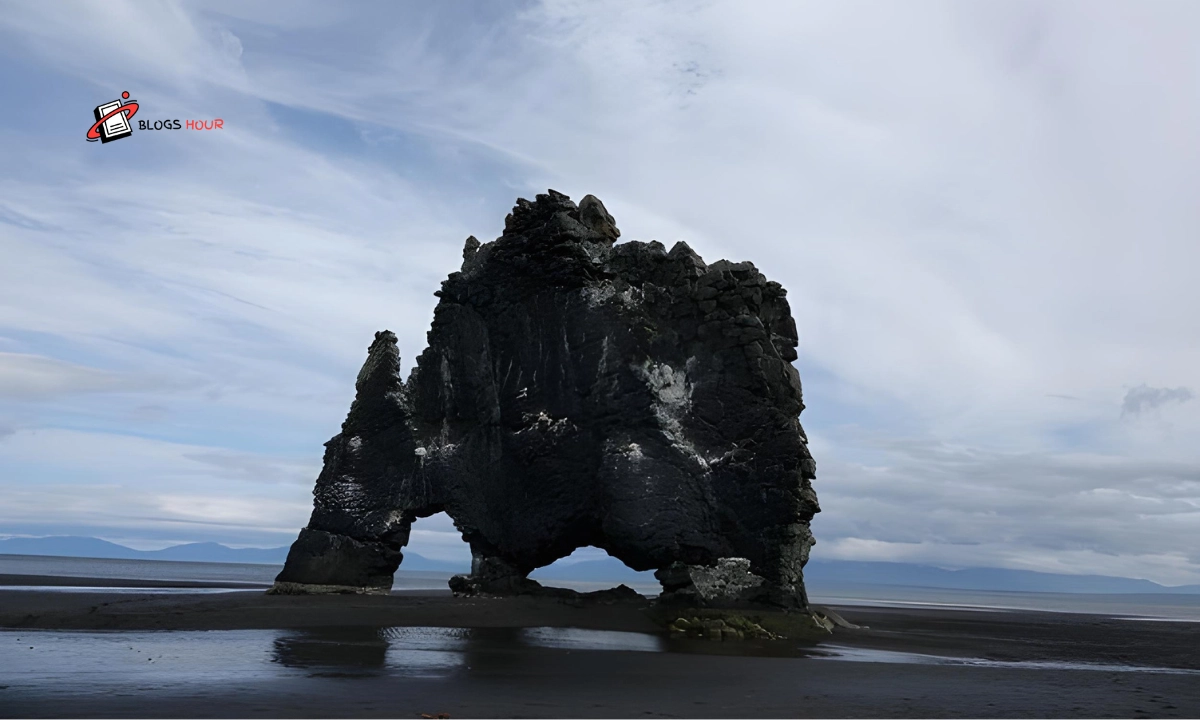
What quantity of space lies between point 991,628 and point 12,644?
154 ft

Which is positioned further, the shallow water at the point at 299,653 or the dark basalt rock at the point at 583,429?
the dark basalt rock at the point at 583,429

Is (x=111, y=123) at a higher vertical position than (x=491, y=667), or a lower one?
higher

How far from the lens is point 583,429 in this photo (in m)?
37.3

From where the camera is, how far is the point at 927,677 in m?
24.4

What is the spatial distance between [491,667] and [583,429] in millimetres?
15864

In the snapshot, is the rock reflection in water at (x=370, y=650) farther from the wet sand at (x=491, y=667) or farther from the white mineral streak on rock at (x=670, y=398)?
the white mineral streak on rock at (x=670, y=398)

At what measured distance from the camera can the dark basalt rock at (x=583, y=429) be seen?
1375 inches

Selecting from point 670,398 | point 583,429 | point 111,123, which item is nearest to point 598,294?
point 670,398

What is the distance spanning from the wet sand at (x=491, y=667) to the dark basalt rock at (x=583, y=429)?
328 centimetres

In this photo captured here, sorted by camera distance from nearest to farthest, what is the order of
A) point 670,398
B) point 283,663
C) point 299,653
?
point 283,663 < point 299,653 < point 670,398

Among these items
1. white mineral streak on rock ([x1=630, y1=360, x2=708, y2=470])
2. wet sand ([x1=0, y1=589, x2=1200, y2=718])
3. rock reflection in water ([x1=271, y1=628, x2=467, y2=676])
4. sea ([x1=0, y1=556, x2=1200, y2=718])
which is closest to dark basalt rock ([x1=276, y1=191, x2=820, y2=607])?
white mineral streak on rock ([x1=630, y1=360, x2=708, y2=470])

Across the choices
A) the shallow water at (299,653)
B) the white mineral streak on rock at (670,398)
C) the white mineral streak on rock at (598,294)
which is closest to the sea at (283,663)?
the shallow water at (299,653)

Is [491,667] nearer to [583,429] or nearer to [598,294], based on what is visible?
[583,429]

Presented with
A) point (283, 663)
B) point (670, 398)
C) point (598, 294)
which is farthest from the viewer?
point (598, 294)
